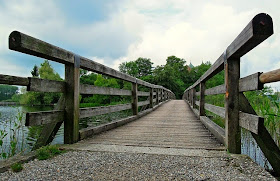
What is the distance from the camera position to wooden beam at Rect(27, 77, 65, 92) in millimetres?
1924

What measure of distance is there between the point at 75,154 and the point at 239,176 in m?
1.53

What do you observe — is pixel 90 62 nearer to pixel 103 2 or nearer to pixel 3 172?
pixel 3 172

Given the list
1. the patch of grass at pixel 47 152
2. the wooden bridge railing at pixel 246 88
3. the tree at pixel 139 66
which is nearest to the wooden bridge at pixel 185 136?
the wooden bridge railing at pixel 246 88

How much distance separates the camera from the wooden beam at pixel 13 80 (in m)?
1.66

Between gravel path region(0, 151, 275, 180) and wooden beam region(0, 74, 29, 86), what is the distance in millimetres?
723

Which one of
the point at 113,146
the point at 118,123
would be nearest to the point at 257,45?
the point at 113,146

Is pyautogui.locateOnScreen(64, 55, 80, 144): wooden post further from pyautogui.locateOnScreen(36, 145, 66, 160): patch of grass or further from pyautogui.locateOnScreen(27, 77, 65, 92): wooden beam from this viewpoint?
pyautogui.locateOnScreen(36, 145, 66, 160): patch of grass

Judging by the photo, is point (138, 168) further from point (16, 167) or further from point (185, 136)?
point (185, 136)

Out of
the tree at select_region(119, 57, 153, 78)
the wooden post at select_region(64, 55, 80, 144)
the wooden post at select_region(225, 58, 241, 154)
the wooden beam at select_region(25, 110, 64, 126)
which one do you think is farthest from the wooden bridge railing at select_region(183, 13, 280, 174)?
the tree at select_region(119, 57, 153, 78)

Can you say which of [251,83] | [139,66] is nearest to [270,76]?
[251,83]

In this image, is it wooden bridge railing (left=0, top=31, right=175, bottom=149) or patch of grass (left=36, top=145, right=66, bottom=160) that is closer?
wooden bridge railing (left=0, top=31, right=175, bottom=149)

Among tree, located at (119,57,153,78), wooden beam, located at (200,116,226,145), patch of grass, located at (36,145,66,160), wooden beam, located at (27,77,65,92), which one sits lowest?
patch of grass, located at (36,145,66,160)

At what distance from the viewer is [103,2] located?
5492mm

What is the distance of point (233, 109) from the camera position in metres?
2.12
